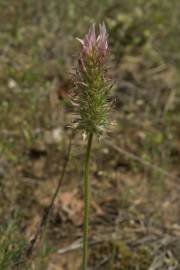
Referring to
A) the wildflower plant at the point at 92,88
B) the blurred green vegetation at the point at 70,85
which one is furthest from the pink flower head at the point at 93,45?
the blurred green vegetation at the point at 70,85

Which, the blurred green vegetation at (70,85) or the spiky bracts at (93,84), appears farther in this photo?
the blurred green vegetation at (70,85)

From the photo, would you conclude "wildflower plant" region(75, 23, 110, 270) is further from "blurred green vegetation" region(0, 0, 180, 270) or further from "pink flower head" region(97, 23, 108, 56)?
"blurred green vegetation" region(0, 0, 180, 270)

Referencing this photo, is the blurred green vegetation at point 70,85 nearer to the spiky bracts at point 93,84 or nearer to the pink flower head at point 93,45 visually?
the spiky bracts at point 93,84

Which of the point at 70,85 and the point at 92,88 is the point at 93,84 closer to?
the point at 92,88

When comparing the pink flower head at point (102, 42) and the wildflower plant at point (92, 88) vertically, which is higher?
the pink flower head at point (102, 42)

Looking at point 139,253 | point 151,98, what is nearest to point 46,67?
point 151,98

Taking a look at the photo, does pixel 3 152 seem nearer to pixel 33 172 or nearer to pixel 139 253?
pixel 33 172

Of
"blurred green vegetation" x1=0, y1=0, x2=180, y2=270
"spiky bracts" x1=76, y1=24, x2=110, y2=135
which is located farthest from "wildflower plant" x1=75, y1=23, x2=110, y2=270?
"blurred green vegetation" x1=0, y1=0, x2=180, y2=270
